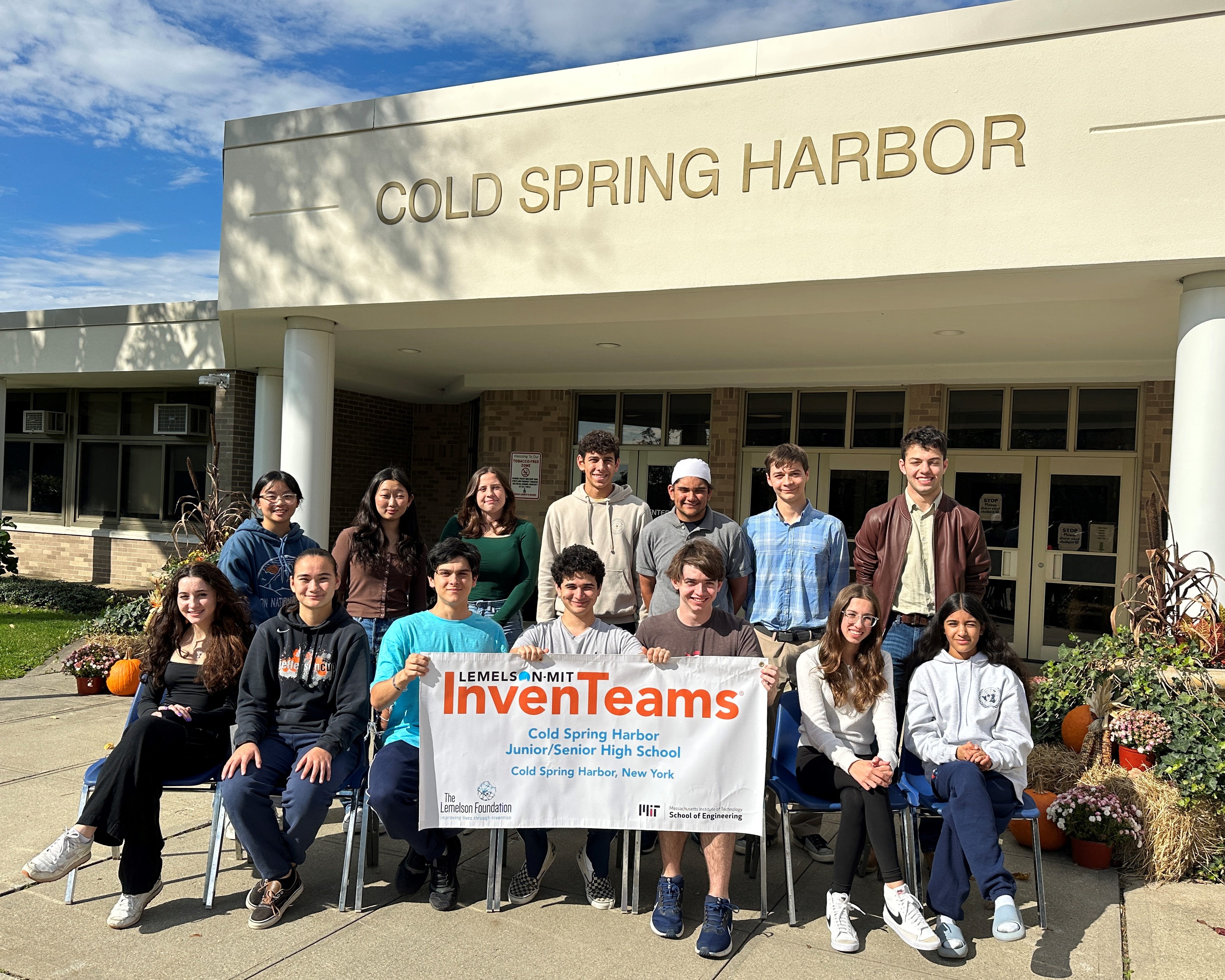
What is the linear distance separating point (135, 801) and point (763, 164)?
5133 mm

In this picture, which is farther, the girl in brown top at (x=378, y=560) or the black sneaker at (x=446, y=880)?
the girl in brown top at (x=378, y=560)

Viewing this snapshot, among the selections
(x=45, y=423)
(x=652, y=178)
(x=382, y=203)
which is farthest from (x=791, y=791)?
(x=45, y=423)

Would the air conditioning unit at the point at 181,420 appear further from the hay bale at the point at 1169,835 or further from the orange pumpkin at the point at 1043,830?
the hay bale at the point at 1169,835

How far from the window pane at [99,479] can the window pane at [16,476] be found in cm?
127

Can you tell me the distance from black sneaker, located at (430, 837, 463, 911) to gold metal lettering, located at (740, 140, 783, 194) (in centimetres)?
450

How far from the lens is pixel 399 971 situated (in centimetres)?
337

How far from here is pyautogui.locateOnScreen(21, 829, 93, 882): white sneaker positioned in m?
3.65

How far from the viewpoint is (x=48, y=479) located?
50.6ft

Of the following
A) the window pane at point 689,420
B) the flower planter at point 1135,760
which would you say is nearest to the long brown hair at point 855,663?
the flower planter at point 1135,760

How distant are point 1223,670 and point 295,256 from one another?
7.12 m

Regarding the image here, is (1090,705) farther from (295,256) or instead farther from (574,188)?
(295,256)

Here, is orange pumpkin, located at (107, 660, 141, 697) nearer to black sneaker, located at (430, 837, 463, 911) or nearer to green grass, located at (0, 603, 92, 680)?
green grass, located at (0, 603, 92, 680)

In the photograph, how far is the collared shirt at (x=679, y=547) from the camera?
462cm

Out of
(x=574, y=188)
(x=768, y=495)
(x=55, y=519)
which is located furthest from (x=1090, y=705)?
(x=55, y=519)
